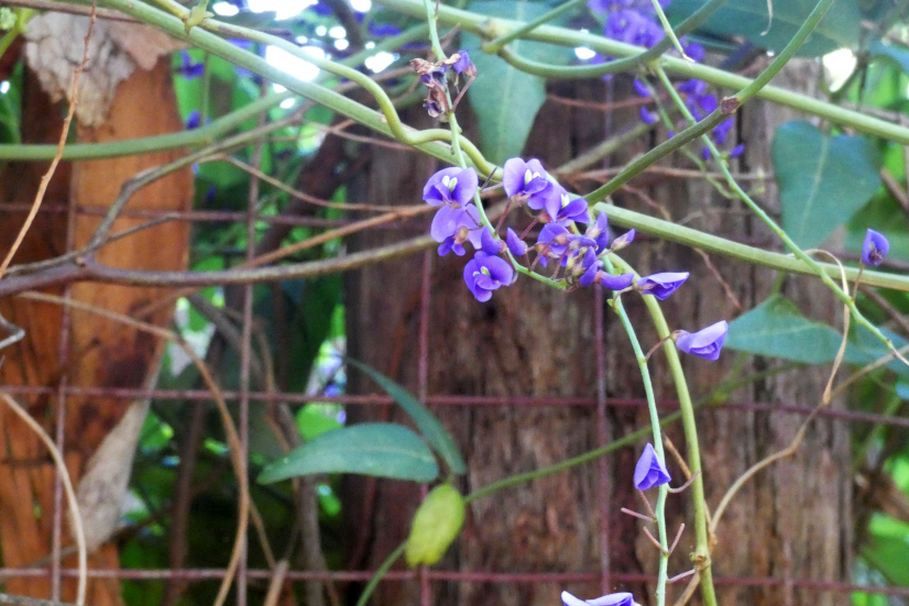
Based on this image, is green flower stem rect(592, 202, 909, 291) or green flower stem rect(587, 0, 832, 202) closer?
green flower stem rect(587, 0, 832, 202)

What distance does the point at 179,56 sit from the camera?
137 centimetres

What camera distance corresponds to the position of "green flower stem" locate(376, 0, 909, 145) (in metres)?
0.77

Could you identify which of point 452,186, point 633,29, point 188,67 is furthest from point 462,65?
point 188,67

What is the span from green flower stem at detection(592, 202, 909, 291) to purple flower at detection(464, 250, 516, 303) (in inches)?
4.5

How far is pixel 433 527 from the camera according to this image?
95cm

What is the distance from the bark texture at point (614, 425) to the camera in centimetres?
108

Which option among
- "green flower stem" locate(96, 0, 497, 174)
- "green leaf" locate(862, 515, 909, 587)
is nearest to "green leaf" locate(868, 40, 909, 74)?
"green flower stem" locate(96, 0, 497, 174)

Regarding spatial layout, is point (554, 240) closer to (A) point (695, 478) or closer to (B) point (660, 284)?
(B) point (660, 284)

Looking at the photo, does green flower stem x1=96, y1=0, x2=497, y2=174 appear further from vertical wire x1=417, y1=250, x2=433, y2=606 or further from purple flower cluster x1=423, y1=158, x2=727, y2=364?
vertical wire x1=417, y1=250, x2=433, y2=606

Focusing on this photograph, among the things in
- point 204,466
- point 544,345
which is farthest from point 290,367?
point 544,345

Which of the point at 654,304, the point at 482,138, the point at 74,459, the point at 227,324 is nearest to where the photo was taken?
the point at 654,304

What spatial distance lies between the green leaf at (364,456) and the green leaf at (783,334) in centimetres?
30

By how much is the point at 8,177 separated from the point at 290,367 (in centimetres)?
43

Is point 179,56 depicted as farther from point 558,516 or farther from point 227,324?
point 558,516
